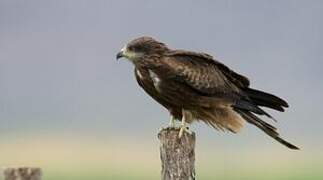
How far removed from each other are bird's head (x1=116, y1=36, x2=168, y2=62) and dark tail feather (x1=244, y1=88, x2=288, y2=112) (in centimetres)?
120

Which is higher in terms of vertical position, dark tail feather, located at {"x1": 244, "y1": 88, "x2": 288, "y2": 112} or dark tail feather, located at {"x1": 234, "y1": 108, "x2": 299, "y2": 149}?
dark tail feather, located at {"x1": 244, "y1": 88, "x2": 288, "y2": 112}

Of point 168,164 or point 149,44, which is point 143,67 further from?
point 168,164

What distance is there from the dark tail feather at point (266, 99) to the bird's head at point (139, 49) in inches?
47.2

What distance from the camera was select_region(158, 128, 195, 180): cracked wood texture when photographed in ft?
29.6

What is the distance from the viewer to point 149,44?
9.66 m

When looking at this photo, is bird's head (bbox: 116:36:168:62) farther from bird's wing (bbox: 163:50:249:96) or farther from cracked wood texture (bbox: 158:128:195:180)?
cracked wood texture (bbox: 158:128:195:180)

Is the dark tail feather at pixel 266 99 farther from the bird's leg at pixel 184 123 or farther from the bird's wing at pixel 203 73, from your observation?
the bird's leg at pixel 184 123

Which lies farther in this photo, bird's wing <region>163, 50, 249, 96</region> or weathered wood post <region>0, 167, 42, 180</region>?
bird's wing <region>163, 50, 249, 96</region>

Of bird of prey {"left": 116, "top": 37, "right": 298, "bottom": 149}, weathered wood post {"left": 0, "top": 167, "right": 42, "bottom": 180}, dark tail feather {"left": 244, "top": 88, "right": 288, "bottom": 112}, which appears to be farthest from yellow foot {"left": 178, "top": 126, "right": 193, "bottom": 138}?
weathered wood post {"left": 0, "top": 167, "right": 42, "bottom": 180}

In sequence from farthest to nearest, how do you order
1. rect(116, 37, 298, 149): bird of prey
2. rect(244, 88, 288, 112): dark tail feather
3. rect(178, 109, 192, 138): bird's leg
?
rect(244, 88, 288, 112): dark tail feather, rect(116, 37, 298, 149): bird of prey, rect(178, 109, 192, 138): bird's leg

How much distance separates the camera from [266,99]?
1025 cm

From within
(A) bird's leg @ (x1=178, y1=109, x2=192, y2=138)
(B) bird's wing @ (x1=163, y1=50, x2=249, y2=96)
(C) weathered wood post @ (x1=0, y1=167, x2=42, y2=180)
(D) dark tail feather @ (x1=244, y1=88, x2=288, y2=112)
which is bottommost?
(C) weathered wood post @ (x1=0, y1=167, x2=42, y2=180)

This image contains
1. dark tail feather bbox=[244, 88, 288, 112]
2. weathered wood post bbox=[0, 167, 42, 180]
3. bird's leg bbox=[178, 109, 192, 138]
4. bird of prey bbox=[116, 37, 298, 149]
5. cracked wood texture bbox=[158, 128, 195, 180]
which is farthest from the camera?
dark tail feather bbox=[244, 88, 288, 112]

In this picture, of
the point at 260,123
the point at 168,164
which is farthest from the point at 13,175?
the point at 260,123
